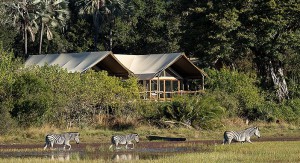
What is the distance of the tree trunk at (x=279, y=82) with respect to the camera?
57656 mm

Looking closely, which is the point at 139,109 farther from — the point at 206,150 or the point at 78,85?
the point at 206,150

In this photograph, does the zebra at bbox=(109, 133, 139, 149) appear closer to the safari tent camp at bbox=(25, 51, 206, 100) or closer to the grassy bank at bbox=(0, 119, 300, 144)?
the grassy bank at bbox=(0, 119, 300, 144)

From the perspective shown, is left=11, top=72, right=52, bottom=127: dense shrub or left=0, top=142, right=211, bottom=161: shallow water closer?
left=0, top=142, right=211, bottom=161: shallow water

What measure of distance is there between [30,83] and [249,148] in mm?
16241

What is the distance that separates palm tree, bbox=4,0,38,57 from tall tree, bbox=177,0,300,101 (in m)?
17.3

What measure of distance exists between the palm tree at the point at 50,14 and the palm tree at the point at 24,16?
33.1 inches

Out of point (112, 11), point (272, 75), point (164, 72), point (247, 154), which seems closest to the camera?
point (247, 154)

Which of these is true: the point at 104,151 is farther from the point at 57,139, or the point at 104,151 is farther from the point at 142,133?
the point at 142,133

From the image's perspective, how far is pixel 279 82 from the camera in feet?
191

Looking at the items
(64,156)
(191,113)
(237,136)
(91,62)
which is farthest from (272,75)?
(64,156)

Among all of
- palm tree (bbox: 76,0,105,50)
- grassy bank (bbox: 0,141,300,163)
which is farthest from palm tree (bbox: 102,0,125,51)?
grassy bank (bbox: 0,141,300,163)

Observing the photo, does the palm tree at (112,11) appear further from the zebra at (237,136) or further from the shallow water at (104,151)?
the zebra at (237,136)

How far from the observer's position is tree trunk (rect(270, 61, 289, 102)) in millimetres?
57656

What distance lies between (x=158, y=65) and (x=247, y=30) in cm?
787
